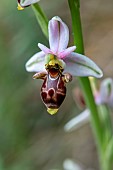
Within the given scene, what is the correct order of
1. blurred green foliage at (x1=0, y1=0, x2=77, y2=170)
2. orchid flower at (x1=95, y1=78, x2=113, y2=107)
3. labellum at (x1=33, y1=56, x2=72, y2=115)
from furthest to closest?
blurred green foliage at (x1=0, y1=0, x2=77, y2=170) → orchid flower at (x1=95, y1=78, x2=113, y2=107) → labellum at (x1=33, y1=56, x2=72, y2=115)

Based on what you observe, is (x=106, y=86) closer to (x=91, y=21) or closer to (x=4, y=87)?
(x=4, y=87)

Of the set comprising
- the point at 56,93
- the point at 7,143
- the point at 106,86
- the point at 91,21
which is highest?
the point at 91,21

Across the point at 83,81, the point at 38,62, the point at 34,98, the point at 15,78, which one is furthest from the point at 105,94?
the point at 34,98

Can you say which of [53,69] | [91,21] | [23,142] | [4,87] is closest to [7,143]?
[23,142]

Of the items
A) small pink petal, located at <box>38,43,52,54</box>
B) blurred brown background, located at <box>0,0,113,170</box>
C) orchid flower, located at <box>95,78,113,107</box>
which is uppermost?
blurred brown background, located at <box>0,0,113,170</box>

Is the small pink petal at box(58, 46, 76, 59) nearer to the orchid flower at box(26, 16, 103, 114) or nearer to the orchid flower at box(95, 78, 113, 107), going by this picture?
the orchid flower at box(26, 16, 103, 114)

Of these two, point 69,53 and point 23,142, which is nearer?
point 69,53

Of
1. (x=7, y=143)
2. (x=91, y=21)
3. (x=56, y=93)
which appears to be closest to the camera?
(x=56, y=93)

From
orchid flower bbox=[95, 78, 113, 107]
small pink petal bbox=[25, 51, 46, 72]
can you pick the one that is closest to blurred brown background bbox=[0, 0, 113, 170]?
orchid flower bbox=[95, 78, 113, 107]
